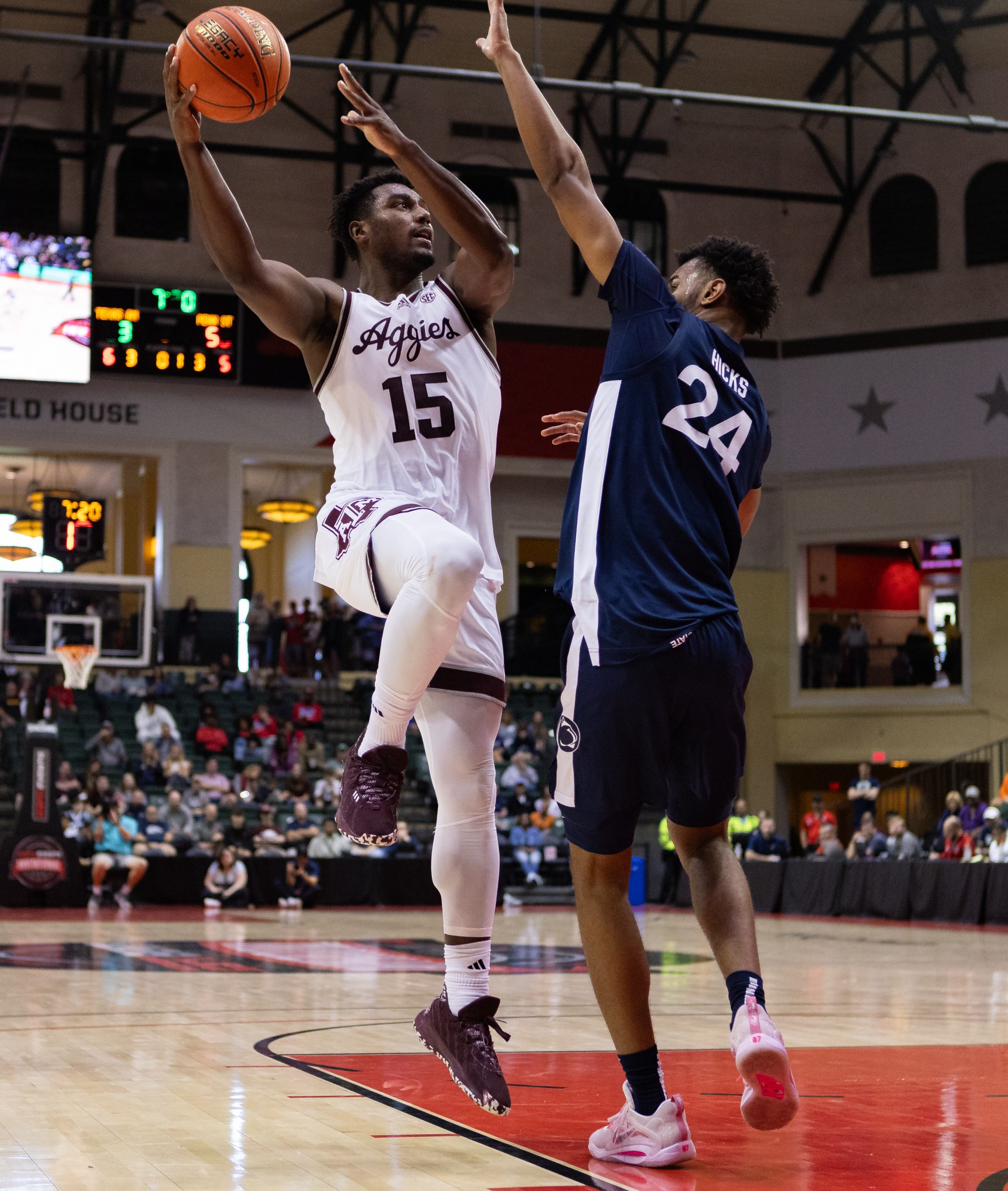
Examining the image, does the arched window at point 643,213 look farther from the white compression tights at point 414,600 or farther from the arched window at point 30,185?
the white compression tights at point 414,600

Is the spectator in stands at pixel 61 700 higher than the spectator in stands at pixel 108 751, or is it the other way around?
the spectator in stands at pixel 61 700

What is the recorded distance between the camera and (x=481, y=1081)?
371 centimetres

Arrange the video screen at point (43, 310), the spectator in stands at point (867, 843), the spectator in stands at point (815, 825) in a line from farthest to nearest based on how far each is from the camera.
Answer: the video screen at point (43, 310) → the spectator in stands at point (815, 825) → the spectator in stands at point (867, 843)

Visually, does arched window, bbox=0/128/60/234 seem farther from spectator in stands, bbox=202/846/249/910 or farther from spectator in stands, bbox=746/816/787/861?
spectator in stands, bbox=746/816/787/861

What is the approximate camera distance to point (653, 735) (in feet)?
11.8

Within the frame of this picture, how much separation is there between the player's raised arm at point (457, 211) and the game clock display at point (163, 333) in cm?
2102

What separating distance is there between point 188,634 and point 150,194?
7454 millimetres

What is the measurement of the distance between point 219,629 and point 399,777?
72.7 ft

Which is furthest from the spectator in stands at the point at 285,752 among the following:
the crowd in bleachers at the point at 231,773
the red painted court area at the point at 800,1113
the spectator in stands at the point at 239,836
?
the red painted court area at the point at 800,1113

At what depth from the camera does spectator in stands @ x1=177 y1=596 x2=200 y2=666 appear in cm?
2480

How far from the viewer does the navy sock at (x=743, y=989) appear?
347cm

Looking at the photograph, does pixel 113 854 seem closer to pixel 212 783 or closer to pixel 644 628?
pixel 212 783

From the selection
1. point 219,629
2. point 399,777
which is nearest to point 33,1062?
point 399,777

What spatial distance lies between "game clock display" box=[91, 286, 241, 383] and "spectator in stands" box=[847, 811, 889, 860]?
484 inches
